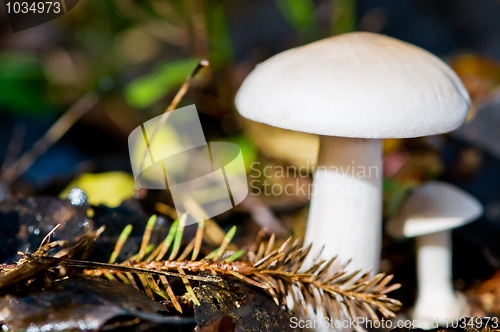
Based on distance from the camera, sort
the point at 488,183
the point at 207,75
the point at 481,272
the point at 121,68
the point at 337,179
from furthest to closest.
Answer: the point at 121,68
the point at 207,75
the point at 488,183
the point at 481,272
the point at 337,179

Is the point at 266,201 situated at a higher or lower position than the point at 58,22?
lower

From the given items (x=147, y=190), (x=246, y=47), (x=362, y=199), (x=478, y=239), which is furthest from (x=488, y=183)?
(x=246, y=47)

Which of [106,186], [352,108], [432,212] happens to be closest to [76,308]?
[352,108]

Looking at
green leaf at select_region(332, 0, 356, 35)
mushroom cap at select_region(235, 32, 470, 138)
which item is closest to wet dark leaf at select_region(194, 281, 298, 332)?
mushroom cap at select_region(235, 32, 470, 138)

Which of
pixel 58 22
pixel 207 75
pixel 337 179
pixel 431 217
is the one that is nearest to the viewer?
pixel 337 179

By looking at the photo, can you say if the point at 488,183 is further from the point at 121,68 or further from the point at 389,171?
the point at 121,68

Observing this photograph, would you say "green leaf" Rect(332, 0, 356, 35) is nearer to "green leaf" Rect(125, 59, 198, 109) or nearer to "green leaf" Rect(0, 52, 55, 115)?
"green leaf" Rect(125, 59, 198, 109)
